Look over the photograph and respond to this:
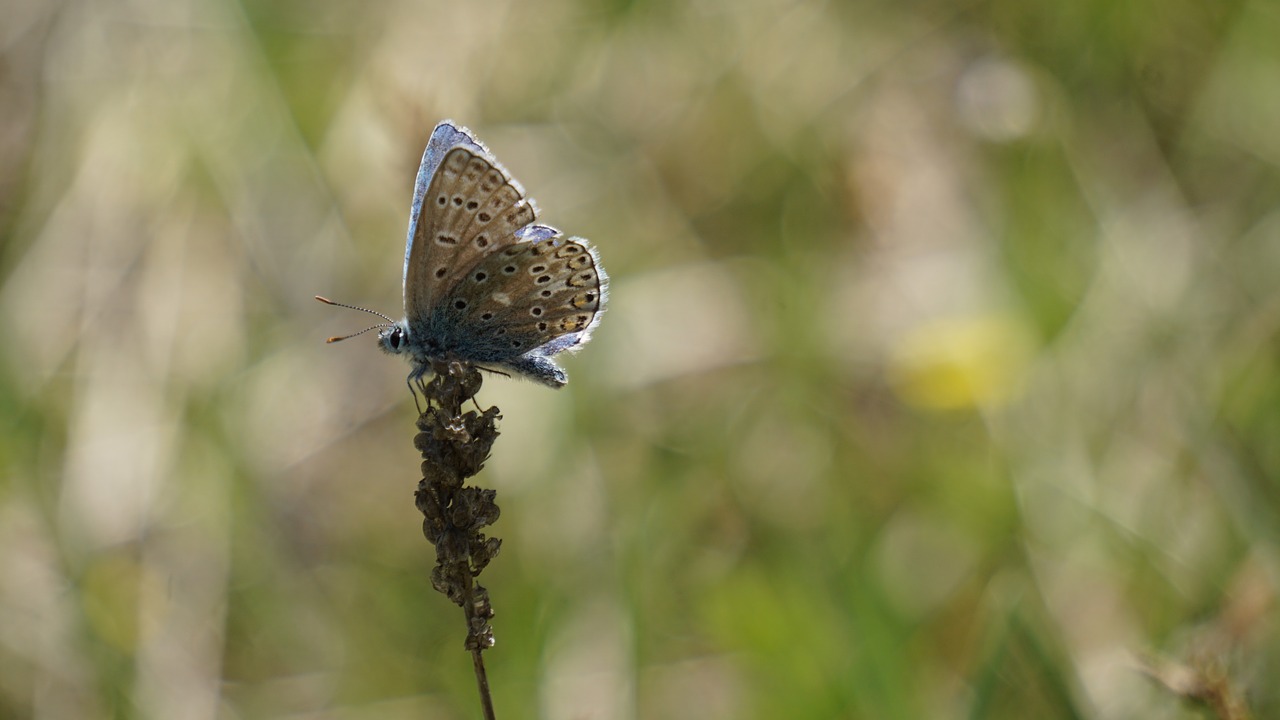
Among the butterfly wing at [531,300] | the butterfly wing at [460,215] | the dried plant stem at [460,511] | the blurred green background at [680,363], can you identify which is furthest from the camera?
the blurred green background at [680,363]

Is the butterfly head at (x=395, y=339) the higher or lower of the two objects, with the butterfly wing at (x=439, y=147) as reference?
lower

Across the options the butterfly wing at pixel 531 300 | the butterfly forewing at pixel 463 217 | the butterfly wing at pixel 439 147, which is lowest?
the butterfly wing at pixel 531 300

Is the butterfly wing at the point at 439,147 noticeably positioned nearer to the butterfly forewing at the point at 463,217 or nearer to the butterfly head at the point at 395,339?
the butterfly forewing at the point at 463,217

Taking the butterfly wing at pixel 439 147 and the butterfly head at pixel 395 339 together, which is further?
the butterfly head at pixel 395 339

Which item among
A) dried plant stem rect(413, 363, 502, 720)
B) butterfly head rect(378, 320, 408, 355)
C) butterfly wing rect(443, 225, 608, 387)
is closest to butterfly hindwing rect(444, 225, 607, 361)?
butterfly wing rect(443, 225, 608, 387)

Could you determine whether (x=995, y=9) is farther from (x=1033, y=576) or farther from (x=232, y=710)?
(x=232, y=710)

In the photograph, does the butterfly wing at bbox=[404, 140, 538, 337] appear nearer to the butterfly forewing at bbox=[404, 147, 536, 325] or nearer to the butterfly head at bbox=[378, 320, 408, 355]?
the butterfly forewing at bbox=[404, 147, 536, 325]

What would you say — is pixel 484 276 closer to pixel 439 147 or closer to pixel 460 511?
pixel 439 147

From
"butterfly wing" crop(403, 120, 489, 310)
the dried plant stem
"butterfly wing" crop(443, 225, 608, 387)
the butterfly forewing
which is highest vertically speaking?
"butterfly wing" crop(403, 120, 489, 310)

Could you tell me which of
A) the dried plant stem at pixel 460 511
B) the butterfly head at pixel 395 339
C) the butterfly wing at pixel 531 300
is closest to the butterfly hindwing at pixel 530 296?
the butterfly wing at pixel 531 300
